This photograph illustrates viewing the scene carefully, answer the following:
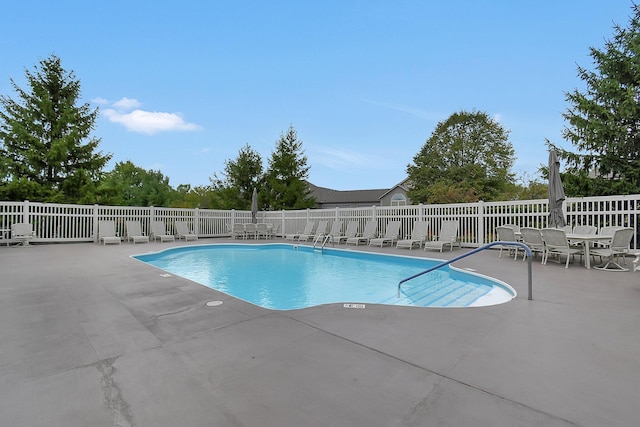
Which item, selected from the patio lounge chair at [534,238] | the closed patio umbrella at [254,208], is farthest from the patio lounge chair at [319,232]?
the patio lounge chair at [534,238]

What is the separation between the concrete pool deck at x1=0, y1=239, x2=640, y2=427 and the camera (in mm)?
1485

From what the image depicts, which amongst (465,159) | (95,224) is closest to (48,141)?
(95,224)

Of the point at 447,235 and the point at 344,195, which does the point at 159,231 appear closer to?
the point at 447,235

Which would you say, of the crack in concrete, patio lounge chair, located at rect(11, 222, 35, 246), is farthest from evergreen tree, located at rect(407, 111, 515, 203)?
the crack in concrete

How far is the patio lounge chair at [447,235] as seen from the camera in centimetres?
938

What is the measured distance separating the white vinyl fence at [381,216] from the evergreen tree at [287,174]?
601 centimetres

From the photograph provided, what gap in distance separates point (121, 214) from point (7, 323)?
36.0 ft

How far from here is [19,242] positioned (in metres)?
10.2

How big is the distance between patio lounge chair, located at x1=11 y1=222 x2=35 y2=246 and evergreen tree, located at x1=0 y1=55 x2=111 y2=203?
6.93 meters

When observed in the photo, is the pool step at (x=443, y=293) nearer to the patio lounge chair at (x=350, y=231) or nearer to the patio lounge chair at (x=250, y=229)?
the patio lounge chair at (x=350, y=231)

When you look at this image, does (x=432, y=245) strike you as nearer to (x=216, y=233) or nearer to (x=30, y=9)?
(x=216, y=233)

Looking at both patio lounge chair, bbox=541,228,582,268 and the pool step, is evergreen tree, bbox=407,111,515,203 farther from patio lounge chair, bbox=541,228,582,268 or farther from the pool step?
the pool step

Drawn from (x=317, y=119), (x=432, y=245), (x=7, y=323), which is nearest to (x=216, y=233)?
(x=317, y=119)

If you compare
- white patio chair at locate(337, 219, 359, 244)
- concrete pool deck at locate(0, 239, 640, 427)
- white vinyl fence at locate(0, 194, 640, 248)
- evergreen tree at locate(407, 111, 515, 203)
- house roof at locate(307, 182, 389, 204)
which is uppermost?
evergreen tree at locate(407, 111, 515, 203)
